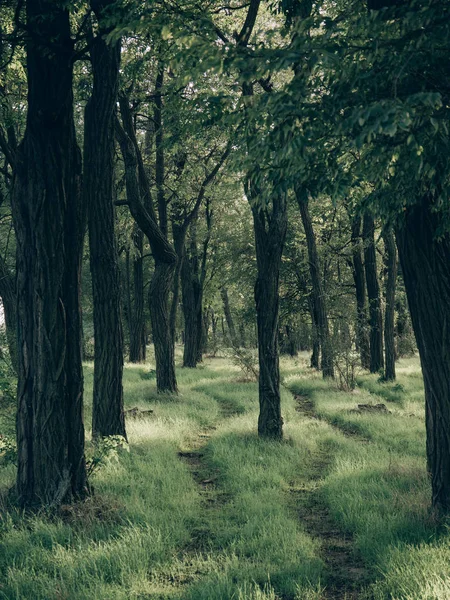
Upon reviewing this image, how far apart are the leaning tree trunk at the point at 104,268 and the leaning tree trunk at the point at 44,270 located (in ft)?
7.52

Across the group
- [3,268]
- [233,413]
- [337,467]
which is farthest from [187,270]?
[337,467]

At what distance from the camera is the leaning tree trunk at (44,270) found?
6363mm

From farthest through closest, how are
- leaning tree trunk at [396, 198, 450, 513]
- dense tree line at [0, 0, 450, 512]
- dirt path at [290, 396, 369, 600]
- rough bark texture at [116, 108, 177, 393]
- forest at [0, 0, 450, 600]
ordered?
rough bark texture at [116, 108, 177, 393]
leaning tree trunk at [396, 198, 450, 513]
dirt path at [290, 396, 369, 600]
forest at [0, 0, 450, 600]
dense tree line at [0, 0, 450, 512]

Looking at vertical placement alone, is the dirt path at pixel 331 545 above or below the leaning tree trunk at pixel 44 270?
below

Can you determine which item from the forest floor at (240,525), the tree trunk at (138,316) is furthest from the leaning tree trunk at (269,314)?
the tree trunk at (138,316)

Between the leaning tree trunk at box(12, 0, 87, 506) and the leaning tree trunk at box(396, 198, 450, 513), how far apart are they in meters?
4.09

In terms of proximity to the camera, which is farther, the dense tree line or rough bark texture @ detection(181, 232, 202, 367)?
rough bark texture @ detection(181, 232, 202, 367)

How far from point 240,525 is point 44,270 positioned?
12.3ft

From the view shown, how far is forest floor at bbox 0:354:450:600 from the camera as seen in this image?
4715mm

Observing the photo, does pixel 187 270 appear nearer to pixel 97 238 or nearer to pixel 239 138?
pixel 97 238

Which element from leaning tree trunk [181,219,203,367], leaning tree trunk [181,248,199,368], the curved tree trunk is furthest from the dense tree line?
leaning tree trunk [181,219,203,367]

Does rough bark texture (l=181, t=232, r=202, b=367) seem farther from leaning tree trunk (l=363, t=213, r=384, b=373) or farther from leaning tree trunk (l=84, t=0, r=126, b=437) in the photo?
leaning tree trunk (l=84, t=0, r=126, b=437)

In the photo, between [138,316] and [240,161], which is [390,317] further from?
[240,161]

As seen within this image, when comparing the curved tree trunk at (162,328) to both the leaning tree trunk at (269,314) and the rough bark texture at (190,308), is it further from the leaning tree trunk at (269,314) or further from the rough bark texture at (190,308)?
the rough bark texture at (190,308)
